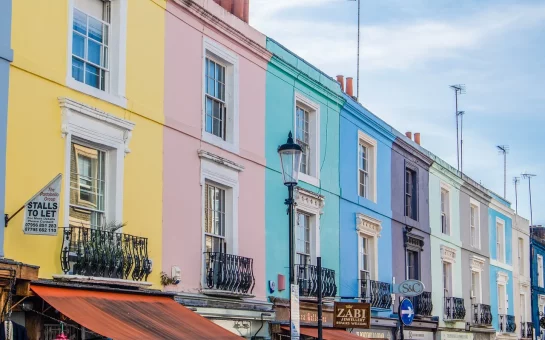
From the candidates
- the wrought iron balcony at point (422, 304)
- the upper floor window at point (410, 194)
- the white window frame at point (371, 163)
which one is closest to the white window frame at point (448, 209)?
the upper floor window at point (410, 194)

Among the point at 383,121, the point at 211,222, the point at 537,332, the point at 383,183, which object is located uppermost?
the point at 383,121

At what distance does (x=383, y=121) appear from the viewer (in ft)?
87.4

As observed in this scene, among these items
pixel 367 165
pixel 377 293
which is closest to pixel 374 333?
pixel 377 293

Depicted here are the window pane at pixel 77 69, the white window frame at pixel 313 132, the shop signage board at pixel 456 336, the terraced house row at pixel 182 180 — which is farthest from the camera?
the shop signage board at pixel 456 336

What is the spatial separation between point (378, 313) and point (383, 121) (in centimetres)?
514

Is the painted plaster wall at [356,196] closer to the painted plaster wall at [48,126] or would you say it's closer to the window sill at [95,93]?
the painted plaster wall at [48,126]

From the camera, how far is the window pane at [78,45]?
593 inches

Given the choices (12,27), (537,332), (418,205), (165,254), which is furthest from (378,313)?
(537,332)

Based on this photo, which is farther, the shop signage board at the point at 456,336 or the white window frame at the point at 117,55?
the shop signage board at the point at 456,336

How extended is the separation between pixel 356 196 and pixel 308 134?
2.72m

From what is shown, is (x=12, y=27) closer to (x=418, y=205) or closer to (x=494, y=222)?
(x=418, y=205)

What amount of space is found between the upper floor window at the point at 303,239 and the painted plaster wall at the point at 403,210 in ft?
17.5

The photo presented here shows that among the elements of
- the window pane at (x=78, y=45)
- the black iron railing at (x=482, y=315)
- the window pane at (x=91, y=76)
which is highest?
the window pane at (x=78, y=45)

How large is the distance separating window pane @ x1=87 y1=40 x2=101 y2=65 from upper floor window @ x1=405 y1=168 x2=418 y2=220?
14600 mm
